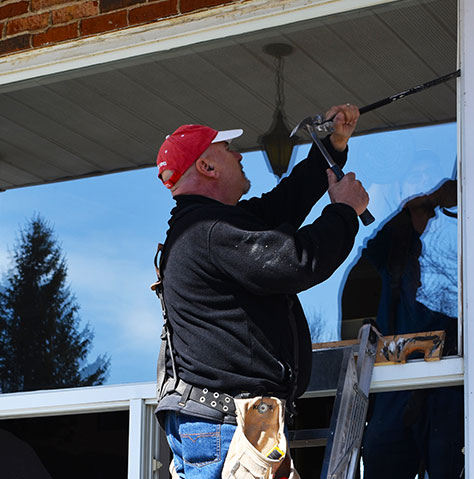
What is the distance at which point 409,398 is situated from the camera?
305 centimetres

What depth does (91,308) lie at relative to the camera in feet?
12.1

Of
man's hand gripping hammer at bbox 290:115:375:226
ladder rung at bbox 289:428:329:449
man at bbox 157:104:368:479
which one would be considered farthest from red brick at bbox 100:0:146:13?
ladder rung at bbox 289:428:329:449

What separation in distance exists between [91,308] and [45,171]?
63 centimetres

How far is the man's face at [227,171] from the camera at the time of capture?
304 centimetres

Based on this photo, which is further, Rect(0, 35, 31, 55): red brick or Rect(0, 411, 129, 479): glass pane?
Rect(0, 35, 31, 55): red brick

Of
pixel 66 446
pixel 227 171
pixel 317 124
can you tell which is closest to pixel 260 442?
pixel 227 171

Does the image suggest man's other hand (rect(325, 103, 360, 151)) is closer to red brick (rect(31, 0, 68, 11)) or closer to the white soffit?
the white soffit

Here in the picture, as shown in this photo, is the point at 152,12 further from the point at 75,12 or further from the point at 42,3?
the point at 42,3

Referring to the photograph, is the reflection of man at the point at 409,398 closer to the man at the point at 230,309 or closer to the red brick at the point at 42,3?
the man at the point at 230,309

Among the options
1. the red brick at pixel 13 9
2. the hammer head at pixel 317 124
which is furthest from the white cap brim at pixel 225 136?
the red brick at pixel 13 9

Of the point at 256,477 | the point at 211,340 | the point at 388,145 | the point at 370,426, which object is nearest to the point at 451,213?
the point at 388,145

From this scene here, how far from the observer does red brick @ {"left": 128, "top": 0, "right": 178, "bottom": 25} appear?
372 cm

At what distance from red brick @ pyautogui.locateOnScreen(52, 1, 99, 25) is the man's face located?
3.67 ft

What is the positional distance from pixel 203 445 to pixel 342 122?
1.17 metres
